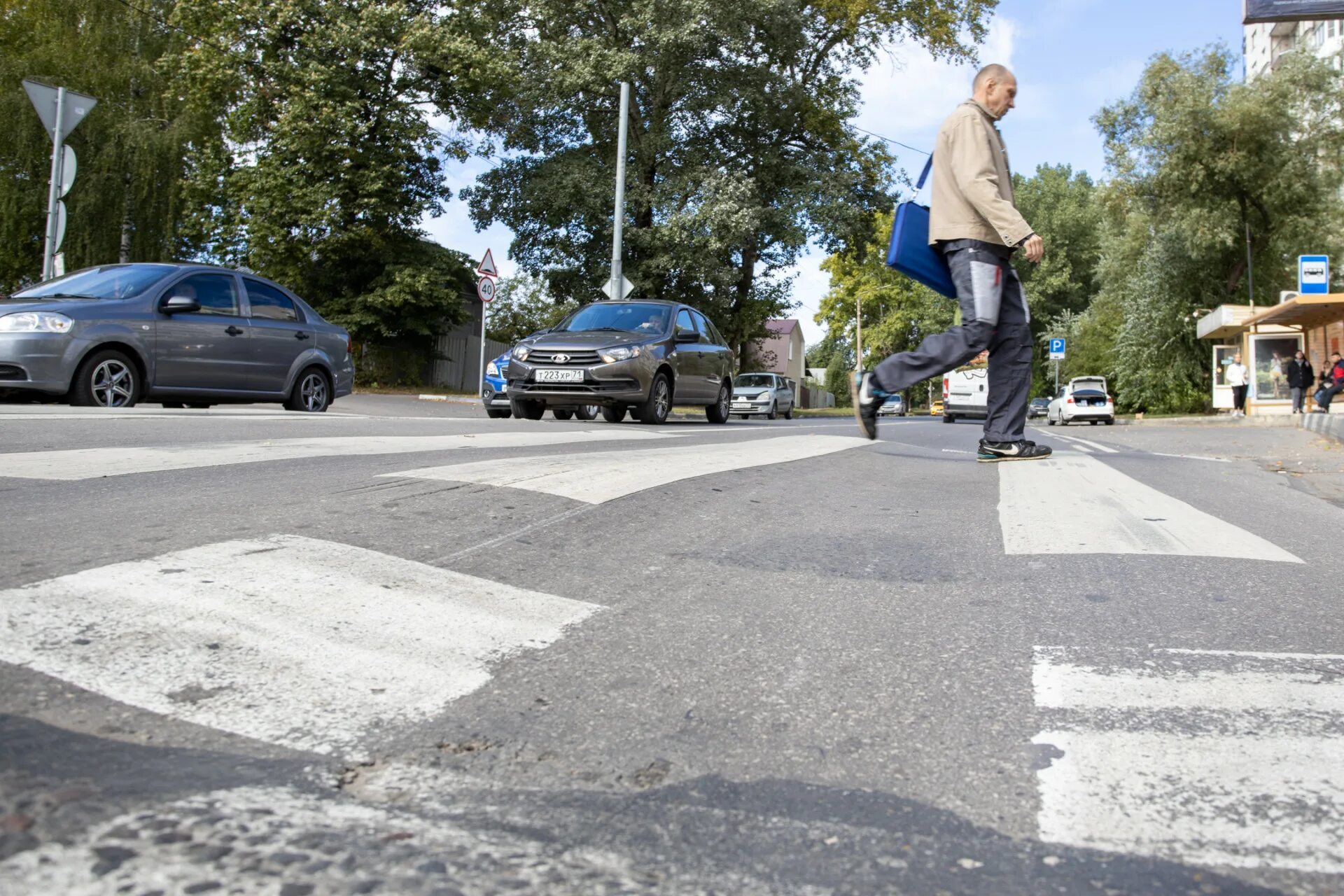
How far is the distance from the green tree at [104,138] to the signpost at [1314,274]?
29.7m

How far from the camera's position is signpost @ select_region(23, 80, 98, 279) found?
14.0 m

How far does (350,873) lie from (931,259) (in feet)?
17.6

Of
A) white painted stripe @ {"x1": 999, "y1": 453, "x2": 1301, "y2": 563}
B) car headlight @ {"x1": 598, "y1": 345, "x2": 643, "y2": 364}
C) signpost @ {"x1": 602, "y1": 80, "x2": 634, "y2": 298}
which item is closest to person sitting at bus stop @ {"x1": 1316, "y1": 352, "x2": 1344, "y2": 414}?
signpost @ {"x1": 602, "y1": 80, "x2": 634, "y2": 298}

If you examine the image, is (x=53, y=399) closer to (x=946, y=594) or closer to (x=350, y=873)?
(x=946, y=594)

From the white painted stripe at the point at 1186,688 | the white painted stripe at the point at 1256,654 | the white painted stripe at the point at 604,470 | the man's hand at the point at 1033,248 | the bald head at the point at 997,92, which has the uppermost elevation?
the bald head at the point at 997,92

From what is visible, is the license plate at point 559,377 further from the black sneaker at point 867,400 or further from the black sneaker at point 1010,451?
the black sneaker at point 1010,451

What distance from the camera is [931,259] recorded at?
6.17m

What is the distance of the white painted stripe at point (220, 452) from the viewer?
4695mm

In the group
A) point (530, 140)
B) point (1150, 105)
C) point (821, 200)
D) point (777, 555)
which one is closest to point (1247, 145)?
point (1150, 105)

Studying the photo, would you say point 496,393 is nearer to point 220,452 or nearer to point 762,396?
point 220,452

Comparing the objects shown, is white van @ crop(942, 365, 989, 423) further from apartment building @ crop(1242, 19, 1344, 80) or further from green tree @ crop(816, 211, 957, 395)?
green tree @ crop(816, 211, 957, 395)

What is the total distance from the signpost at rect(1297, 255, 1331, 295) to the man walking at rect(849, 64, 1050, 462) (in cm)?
2453

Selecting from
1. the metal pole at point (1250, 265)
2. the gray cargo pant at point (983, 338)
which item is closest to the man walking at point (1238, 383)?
the metal pole at point (1250, 265)

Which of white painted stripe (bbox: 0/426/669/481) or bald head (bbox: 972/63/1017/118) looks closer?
white painted stripe (bbox: 0/426/669/481)
